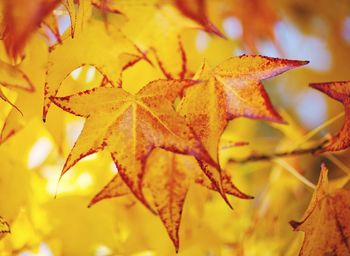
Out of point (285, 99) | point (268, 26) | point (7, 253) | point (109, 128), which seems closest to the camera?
point (109, 128)

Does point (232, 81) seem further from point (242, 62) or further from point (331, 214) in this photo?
point (331, 214)

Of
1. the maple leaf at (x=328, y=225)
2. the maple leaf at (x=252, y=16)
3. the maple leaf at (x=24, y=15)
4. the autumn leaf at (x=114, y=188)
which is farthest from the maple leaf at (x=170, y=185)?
the maple leaf at (x=252, y=16)

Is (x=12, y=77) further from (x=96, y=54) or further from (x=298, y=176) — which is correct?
(x=298, y=176)

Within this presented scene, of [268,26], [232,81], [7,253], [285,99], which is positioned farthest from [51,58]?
[285,99]

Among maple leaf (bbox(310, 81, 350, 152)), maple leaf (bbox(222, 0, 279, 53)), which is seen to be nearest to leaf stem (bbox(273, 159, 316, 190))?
maple leaf (bbox(310, 81, 350, 152))

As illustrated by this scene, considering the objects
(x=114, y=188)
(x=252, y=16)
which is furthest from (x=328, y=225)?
(x=252, y=16)

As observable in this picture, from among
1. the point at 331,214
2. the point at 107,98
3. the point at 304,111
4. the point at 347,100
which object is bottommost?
the point at 331,214
